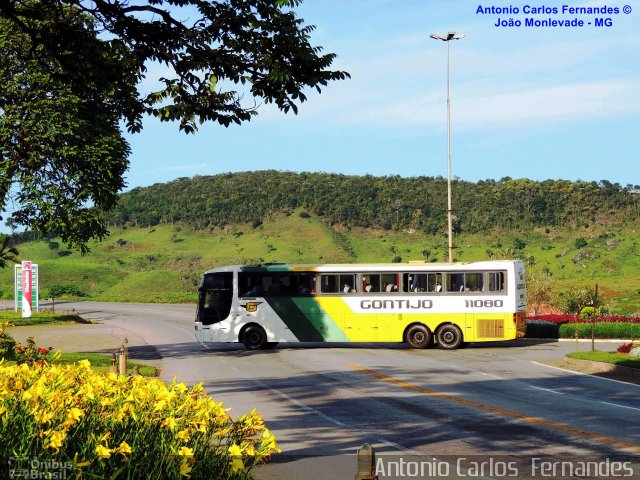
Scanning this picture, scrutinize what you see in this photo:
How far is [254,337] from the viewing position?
111 feet

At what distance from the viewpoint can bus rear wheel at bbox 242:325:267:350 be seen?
3375 cm

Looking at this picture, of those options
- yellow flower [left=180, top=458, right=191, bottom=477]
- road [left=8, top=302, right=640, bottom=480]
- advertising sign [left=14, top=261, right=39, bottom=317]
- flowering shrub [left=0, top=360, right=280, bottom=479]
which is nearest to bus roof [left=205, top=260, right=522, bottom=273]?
road [left=8, top=302, right=640, bottom=480]

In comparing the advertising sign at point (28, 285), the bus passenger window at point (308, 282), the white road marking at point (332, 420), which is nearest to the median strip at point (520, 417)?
the white road marking at point (332, 420)

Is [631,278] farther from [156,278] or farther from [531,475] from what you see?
[531,475]

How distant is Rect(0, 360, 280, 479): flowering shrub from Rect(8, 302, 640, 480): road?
3.11m

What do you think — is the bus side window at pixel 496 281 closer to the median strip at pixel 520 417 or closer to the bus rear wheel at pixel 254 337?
the bus rear wheel at pixel 254 337

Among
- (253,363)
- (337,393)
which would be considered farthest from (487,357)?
(337,393)

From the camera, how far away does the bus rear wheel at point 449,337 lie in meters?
33.3

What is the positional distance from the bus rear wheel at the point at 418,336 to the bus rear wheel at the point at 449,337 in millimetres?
446

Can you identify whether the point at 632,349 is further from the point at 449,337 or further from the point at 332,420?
the point at 332,420

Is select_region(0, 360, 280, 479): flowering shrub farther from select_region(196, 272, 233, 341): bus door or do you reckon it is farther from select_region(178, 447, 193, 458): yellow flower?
select_region(196, 272, 233, 341): bus door

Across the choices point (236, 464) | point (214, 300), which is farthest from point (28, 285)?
point (236, 464)

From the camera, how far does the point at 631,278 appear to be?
8281 centimetres

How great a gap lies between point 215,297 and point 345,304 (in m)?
5.06
